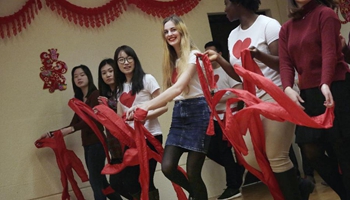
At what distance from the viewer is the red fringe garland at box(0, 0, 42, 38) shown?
381 centimetres

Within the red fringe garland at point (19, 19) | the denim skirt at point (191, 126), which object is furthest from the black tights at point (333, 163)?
the red fringe garland at point (19, 19)

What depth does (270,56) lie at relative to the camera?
6.72 ft

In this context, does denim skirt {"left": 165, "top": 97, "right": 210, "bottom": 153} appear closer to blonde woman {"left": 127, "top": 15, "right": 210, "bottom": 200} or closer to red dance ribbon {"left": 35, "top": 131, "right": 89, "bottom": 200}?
blonde woman {"left": 127, "top": 15, "right": 210, "bottom": 200}

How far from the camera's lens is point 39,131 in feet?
12.6

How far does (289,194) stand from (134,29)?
111 inches

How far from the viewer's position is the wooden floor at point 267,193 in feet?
9.85

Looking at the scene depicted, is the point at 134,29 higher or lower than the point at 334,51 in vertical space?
higher


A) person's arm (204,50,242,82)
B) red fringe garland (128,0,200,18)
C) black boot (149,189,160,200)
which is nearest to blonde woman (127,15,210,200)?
person's arm (204,50,242,82)

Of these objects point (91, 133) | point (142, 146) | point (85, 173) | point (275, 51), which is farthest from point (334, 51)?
point (85, 173)

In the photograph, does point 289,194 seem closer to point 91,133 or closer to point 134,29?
point 91,133

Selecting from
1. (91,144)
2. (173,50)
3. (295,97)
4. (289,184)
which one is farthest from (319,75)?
(91,144)

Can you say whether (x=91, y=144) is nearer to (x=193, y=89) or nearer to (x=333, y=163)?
(x=193, y=89)

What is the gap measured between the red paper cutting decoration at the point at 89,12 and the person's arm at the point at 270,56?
245cm

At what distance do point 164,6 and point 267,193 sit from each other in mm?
2235
